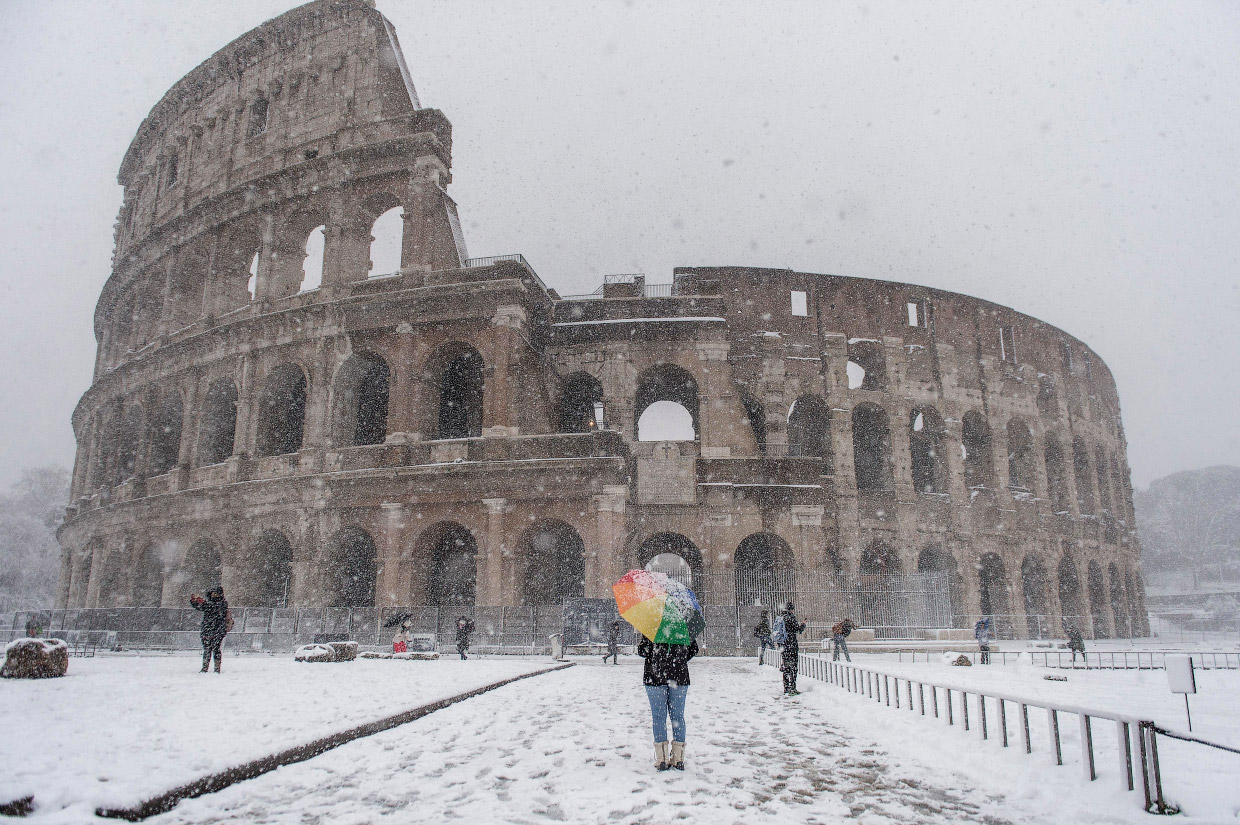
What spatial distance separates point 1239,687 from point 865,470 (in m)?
15.7

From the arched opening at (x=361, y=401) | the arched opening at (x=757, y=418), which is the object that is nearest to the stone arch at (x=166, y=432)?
the arched opening at (x=361, y=401)

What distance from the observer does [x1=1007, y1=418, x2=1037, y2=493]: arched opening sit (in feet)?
95.1

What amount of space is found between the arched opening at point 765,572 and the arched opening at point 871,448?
4.34 metres

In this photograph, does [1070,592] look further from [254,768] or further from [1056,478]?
[254,768]

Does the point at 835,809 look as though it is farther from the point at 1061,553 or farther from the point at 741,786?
the point at 1061,553

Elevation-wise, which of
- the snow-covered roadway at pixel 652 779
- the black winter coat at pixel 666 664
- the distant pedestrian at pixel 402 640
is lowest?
the distant pedestrian at pixel 402 640

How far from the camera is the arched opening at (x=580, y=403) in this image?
25203 mm

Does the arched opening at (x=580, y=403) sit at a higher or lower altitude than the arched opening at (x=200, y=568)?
higher

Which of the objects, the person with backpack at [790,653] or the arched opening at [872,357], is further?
the arched opening at [872,357]

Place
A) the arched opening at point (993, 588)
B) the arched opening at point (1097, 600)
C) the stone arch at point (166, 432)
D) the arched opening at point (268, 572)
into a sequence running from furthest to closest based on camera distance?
the arched opening at point (1097, 600) → the stone arch at point (166, 432) → the arched opening at point (993, 588) → the arched opening at point (268, 572)

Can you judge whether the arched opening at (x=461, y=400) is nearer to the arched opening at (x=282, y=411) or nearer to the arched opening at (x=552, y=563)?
the arched opening at (x=552, y=563)

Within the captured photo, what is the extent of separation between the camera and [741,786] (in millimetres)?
4883


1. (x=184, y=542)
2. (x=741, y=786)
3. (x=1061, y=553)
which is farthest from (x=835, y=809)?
(x=1061, y=553)

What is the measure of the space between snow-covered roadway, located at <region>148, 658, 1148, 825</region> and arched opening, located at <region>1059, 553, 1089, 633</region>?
26.4 metres
